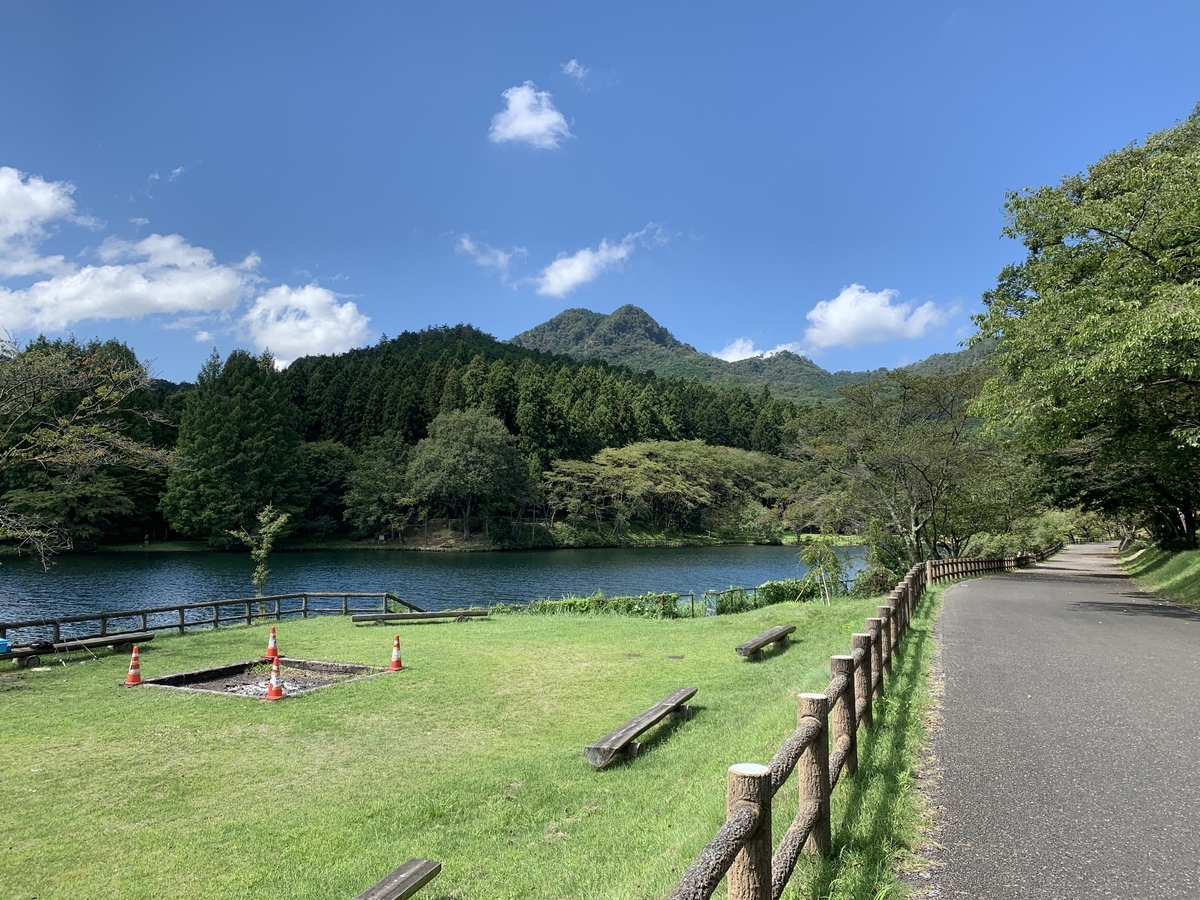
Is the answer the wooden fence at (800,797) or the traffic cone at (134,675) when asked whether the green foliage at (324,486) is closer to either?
the traffic cone at (134,675)

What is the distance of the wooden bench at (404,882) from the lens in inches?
142

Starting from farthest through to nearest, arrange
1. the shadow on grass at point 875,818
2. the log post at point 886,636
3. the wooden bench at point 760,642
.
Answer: the wooden bench at point 760,642, the log post at point 886,636, the shadow on grass at point 875,818

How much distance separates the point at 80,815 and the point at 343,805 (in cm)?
214

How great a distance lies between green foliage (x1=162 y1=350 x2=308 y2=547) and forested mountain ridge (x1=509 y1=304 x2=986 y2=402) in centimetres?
8539

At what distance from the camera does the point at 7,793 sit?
627 cm

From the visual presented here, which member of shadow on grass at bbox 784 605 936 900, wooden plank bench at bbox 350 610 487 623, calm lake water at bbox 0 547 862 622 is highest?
shadow on grass at bbox 784 605 936 900

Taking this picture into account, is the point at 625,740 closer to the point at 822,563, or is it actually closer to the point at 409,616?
the point at 409,616

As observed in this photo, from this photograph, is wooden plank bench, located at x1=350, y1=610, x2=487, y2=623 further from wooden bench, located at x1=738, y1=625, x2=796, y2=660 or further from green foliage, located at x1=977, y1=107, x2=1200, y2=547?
green foliage, located at x1=977, y1=107, x2=1200, y2=547

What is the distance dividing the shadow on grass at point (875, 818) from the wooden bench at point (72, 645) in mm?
14003

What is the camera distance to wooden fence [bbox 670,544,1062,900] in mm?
2381

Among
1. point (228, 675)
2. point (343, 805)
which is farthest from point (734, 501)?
point (343, 805)

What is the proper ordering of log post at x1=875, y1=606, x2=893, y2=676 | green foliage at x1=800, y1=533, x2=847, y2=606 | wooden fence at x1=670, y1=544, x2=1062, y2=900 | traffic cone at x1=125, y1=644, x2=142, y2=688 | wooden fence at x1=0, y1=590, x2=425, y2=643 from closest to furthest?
1. wooden fence at x1=670, y1=544, x2=1062, y2=900
2. log post at x1=875, y1=606, x2=893, y2=676
3. traffic cone at x1=125, y1=644, x2=142, y2=688
4. wooden fence at x1=0, y1=590, x2=425, y2=643
5. green foliage at x1=800, y1=533, x2=847, y2=606

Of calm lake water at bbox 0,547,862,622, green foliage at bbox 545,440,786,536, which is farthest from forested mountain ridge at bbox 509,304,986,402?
calm lake water at bbox 0,547,862,622

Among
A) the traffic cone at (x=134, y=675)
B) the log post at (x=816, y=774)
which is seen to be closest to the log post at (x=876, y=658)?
the log post at (x=816, y=774)
